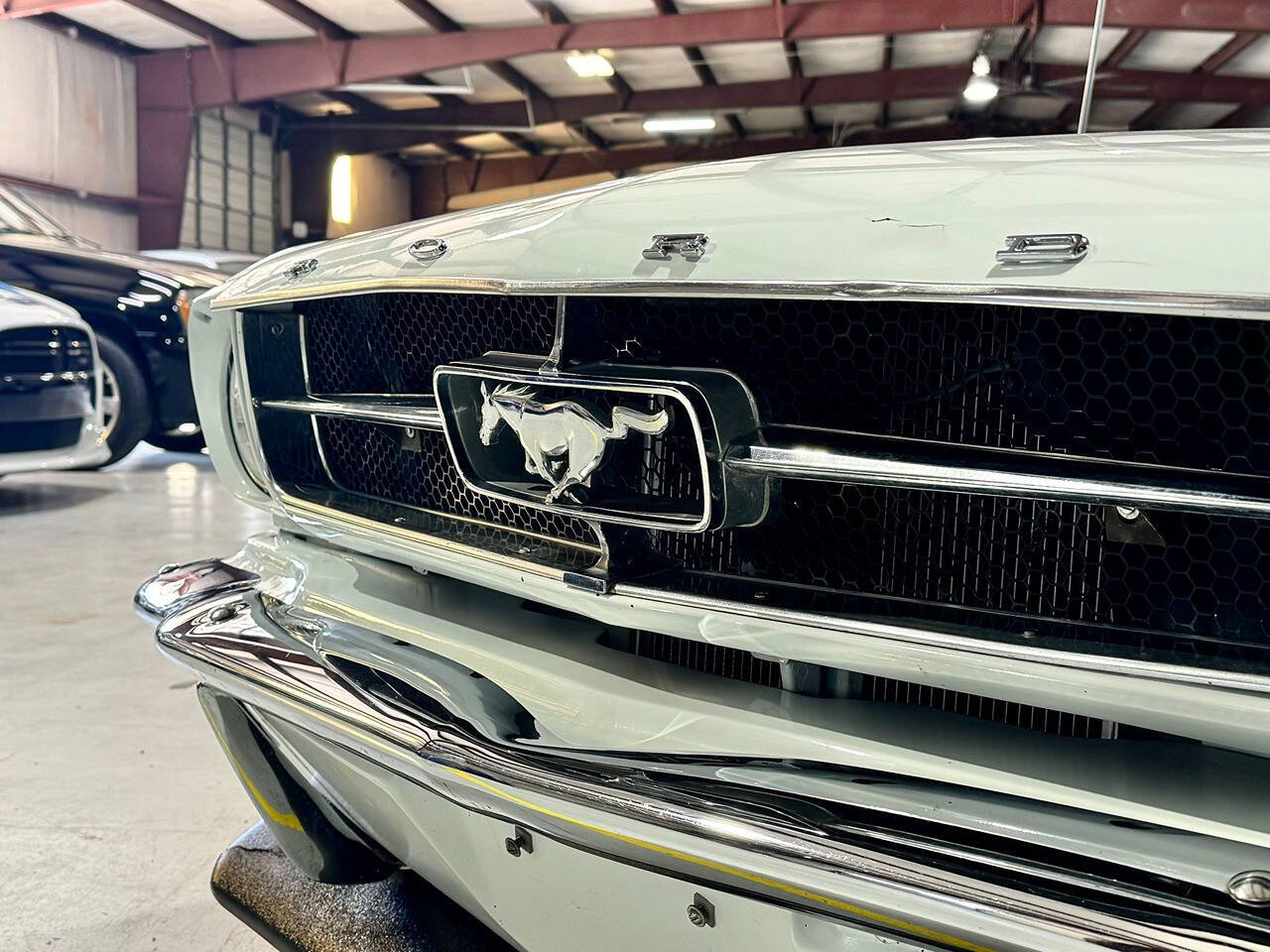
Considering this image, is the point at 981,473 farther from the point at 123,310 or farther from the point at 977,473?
the point at 123,310

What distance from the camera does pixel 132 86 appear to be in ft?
40.9

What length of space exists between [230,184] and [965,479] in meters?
15.0

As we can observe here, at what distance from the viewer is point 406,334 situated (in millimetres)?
1318

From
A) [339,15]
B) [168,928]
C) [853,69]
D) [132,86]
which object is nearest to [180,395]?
[168,928]

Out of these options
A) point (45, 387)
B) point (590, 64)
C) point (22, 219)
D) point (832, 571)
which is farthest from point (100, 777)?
point (590, 64)

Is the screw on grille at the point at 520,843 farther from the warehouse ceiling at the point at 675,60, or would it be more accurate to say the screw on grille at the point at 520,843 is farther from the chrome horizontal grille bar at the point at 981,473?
the warehouse ceiling at the point at 675,60

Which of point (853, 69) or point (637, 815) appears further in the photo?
point (853, 69)

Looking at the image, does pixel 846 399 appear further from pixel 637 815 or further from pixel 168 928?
pixel 168 928

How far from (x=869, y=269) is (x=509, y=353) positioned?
468mm

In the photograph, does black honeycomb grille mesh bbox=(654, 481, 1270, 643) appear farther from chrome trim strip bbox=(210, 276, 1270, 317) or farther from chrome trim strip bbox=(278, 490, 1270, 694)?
chrome trim strip bbox=(210, 276, 1270, 317)

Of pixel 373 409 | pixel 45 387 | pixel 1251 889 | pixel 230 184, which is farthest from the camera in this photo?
pixel 230 184

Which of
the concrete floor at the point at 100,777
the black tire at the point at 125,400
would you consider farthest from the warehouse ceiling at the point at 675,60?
the concrete floor at the point at 100,777

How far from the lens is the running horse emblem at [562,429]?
38.0 inches

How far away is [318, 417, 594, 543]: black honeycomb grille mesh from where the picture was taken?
47.7 inches
